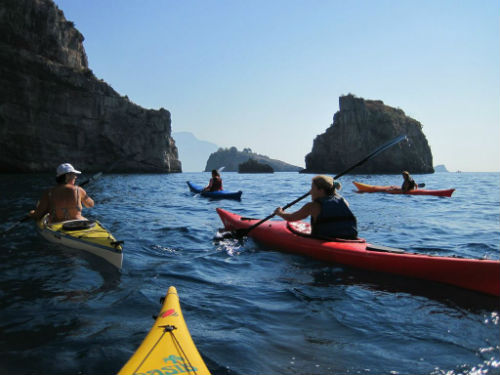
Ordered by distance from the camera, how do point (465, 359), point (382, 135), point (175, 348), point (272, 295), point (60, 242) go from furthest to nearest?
point (382, 135)
point (60, 242)
point (272, 295)
point (465, 359)
point (175, 348)

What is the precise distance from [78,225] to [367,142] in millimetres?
73190

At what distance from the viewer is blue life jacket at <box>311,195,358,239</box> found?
222 inches

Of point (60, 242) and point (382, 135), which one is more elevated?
point (382, 135)

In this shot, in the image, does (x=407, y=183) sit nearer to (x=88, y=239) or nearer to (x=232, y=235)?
(x=232, y=235)

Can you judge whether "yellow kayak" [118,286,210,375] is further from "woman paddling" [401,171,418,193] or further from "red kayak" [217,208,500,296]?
"woman paddling" [401,171,418,193]

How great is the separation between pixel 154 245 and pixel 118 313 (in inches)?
129

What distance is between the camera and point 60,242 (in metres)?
6.05

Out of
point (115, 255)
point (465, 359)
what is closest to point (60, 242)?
point (115, 255)

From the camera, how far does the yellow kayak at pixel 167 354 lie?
221 cm

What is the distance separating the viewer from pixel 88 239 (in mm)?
5371

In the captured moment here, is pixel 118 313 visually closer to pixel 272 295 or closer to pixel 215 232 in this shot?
pixel 272 295

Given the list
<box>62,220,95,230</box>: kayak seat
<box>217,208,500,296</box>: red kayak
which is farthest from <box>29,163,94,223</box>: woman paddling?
<box>217,208,500,296</box>: red kayak

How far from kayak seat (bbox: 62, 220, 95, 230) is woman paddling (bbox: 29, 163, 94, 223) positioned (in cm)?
39

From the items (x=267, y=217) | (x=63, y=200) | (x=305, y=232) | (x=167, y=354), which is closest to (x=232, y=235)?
(x=267, y=217)
